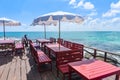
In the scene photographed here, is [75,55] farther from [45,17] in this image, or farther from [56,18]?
[45,17]

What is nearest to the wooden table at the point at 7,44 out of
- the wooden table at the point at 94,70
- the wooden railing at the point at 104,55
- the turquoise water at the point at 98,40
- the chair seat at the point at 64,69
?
the wooden railing at the point at 104,55

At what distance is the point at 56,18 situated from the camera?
4469mm

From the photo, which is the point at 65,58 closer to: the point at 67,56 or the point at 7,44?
the point at 67,56

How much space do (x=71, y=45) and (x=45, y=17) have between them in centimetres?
270

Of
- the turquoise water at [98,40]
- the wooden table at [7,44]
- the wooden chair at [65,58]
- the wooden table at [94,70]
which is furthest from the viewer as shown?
the turquoise water at [98,40]

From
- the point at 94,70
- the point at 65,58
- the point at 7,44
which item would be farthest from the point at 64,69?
the point at 7,44

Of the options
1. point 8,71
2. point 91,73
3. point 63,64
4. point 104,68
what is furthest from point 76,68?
point 8,71

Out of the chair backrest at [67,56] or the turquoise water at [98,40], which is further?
the turquoise water at [98,40]

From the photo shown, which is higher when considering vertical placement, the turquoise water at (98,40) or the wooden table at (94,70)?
the wooden table at (94,70)

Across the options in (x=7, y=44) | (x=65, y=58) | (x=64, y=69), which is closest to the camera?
(x=64, y=69)

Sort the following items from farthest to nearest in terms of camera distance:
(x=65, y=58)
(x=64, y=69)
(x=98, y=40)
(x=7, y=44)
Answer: (x=98, y=40) → (x=7, y=44) → (x=65, y=58) → (x=64, y=69)

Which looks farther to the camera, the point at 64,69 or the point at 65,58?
the point at 65,58

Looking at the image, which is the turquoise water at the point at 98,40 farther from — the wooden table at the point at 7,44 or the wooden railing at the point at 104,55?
the wooden table at the point at 7,44

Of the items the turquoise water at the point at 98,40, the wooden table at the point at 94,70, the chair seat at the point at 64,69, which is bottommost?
the turquoise water at the point at 98,40
